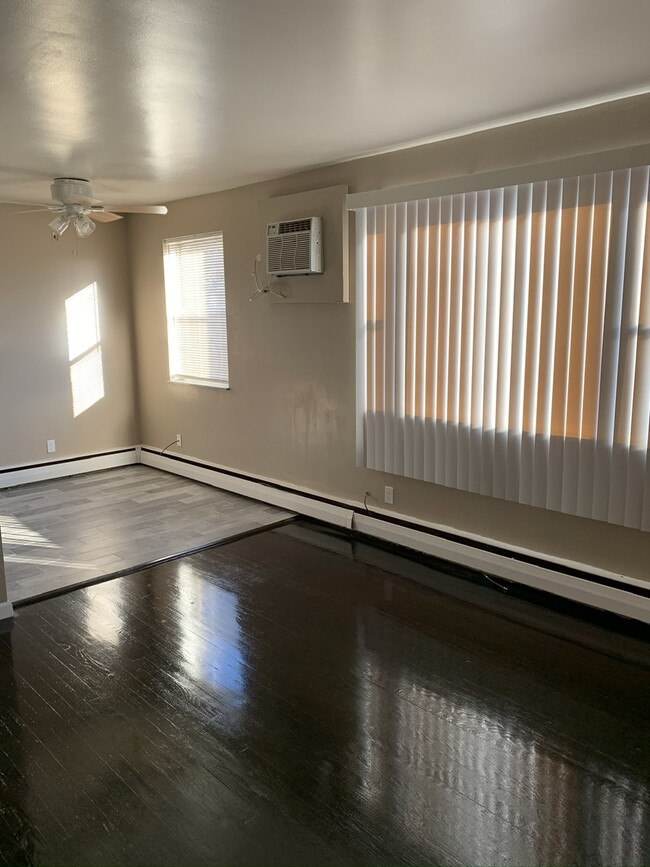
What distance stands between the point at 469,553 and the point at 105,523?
2623 mm

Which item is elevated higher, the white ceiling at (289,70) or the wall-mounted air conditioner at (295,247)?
the white ceiling at (289,70)

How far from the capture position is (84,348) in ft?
20.6

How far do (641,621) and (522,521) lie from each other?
77cm

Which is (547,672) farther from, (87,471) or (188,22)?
(87,471)

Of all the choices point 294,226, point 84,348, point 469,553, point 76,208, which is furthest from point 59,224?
point 469,553

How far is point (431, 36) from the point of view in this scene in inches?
89.1

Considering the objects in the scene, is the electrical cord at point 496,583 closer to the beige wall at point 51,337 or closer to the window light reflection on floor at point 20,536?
the window light reflection on floor at point 20,536

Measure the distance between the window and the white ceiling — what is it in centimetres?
166

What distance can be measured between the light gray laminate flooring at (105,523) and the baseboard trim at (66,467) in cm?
10

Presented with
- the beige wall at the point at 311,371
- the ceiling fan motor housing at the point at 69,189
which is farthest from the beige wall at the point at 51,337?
the ceiling fan motor housing at the point at 69,189

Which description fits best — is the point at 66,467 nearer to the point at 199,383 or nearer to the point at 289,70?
the point at 199,383

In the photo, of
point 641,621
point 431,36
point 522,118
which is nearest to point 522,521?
point 641,621

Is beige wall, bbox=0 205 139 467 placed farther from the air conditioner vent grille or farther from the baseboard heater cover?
the air conditioner vent grille

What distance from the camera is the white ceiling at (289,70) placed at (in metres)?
2.08
